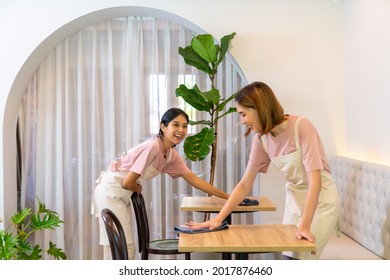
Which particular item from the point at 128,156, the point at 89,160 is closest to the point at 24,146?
the point at 89,160

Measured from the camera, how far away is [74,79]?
4.74 metres

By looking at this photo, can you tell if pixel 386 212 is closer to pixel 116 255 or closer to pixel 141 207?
pixel 141 207

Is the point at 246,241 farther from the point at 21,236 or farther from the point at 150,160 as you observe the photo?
the point at 21,236

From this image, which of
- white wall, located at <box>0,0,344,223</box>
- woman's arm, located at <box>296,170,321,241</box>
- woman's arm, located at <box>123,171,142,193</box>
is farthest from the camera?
white wall, located at <box>0,0,344,223</box>

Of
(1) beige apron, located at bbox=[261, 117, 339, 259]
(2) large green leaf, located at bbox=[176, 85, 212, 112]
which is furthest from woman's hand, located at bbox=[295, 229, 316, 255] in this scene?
(2) large green leaf, located at bbox=[176, 85, 212, 112]

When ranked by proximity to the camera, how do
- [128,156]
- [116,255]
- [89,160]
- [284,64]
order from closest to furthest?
1. [116,255]
2. [128,156]
3. [284,64]
4. [89,160]

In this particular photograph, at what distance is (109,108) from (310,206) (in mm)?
2780

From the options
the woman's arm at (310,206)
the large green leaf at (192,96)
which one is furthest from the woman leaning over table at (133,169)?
the woman's arm at (310,206)

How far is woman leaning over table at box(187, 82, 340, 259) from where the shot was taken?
2.34 metres

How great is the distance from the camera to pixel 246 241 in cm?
218

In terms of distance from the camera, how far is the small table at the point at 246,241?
2105 mm

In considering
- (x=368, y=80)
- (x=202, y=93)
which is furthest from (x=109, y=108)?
(x=368, y=80)

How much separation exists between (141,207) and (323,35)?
83.3 inches

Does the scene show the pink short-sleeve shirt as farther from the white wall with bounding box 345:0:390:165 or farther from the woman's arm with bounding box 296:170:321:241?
the white wall with bounding box 345:0:390:165
